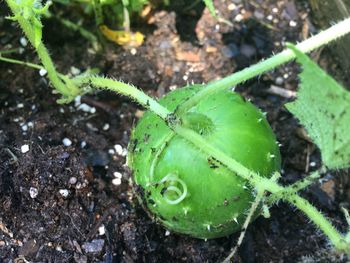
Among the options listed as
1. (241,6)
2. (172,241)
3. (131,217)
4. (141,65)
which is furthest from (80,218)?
(241,6)

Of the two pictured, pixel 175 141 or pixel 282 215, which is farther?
pixel 282 215

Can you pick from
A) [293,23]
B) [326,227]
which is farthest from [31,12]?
[293,23]

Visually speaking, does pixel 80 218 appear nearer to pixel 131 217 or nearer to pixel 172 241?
pixel 131 217

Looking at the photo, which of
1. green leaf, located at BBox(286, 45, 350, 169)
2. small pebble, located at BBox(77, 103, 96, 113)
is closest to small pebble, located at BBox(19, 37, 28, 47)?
small pebble, located at BBox(77, 103, 96, 113)

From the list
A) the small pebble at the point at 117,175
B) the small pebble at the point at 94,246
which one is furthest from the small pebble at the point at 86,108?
the small pebble at the point at 94,246

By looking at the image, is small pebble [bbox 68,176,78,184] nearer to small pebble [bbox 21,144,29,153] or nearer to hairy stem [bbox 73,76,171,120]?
small pebble [bbox 21,144,29,153]

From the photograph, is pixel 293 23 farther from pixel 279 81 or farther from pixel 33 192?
pixel 33 192

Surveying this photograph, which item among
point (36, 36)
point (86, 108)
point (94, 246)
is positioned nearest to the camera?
point (36, 36)
